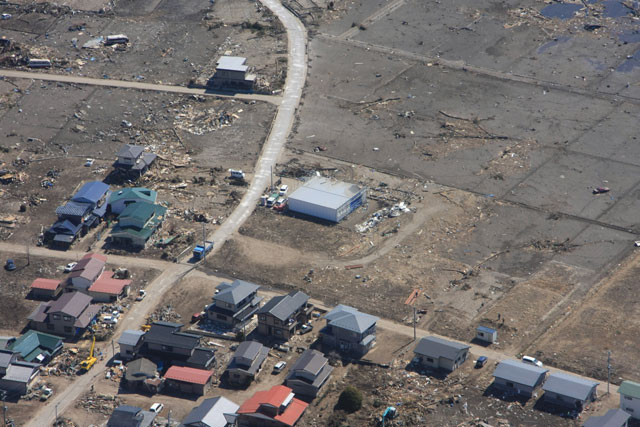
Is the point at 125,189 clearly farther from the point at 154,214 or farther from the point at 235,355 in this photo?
the point at 235,355

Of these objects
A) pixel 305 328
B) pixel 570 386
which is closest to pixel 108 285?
pixel 305 328

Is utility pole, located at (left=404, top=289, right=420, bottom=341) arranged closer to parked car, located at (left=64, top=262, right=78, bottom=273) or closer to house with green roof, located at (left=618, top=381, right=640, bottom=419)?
house with green roof, located at (left=618, top=381, right=640, bottom=419)

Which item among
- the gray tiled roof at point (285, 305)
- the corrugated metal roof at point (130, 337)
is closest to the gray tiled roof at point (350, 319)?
the gray tiled roof at point (285, 305)

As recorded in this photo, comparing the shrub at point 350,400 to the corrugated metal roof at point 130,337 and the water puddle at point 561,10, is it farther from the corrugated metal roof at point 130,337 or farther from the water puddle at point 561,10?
the water puddle at point 561,10

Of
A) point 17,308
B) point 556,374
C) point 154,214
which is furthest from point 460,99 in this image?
point 17,308

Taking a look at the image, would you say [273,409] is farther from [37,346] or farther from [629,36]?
[629,36]

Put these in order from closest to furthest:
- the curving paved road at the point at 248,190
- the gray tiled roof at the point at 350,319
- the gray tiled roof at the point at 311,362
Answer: the gray tiled roof at the point at 311,362 < the curving paved road at the point at 248,190 < the gray tiled roof at the point at 350,319
